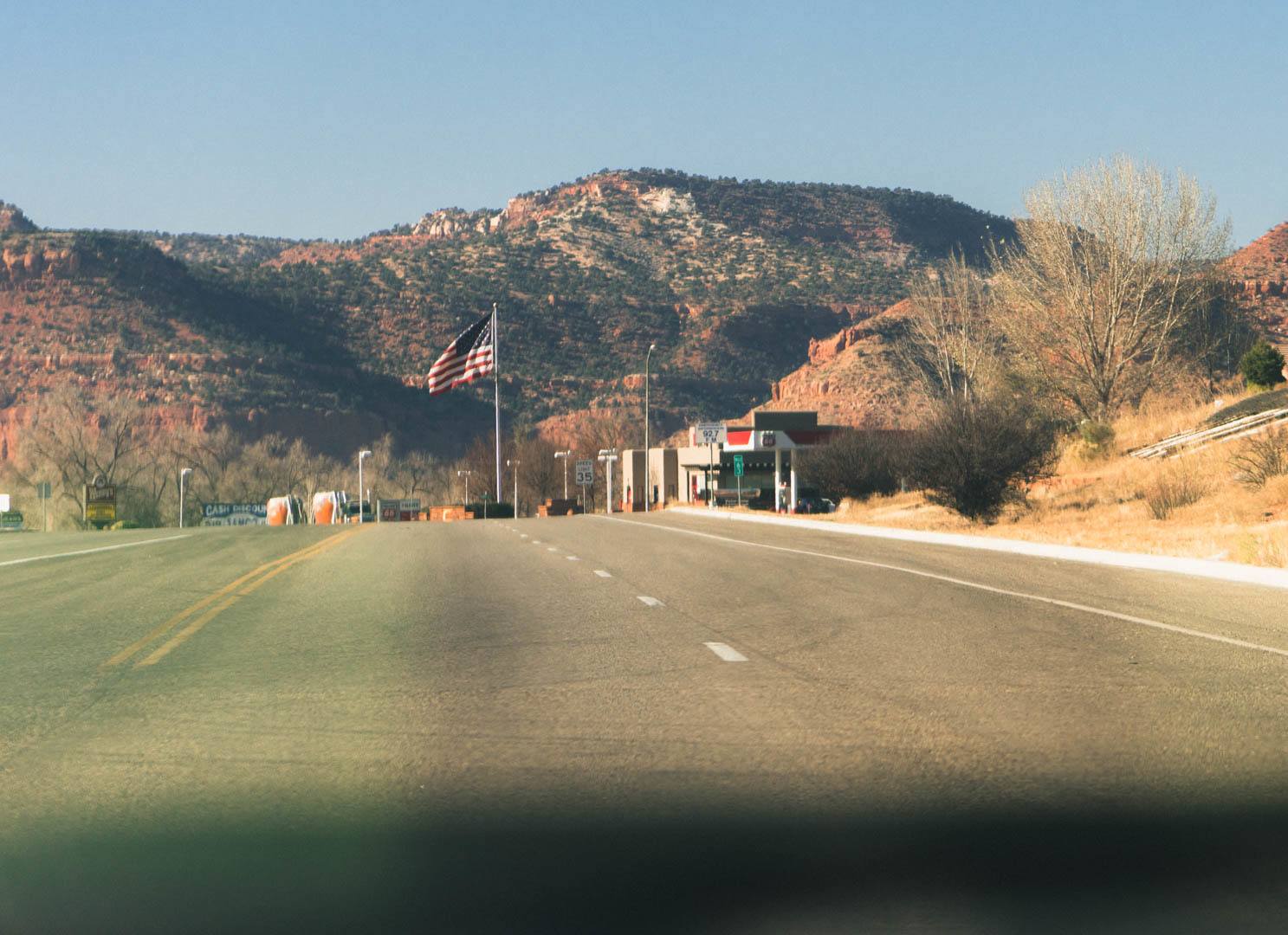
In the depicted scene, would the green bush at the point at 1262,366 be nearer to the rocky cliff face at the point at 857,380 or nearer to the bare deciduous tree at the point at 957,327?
the bare deciduous tree at the point at 957,327

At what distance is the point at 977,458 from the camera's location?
38.5 meters

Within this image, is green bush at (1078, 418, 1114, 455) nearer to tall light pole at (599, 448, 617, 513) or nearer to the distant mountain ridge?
tall light pole at (599, 448, 617, 513)

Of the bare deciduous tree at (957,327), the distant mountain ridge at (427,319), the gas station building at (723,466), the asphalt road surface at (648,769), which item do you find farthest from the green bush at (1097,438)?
the distant mountain ridge at (427,319)

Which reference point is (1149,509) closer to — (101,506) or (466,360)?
(466,360)

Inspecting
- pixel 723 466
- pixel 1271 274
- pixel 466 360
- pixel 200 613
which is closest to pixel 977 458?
pixel 200 613

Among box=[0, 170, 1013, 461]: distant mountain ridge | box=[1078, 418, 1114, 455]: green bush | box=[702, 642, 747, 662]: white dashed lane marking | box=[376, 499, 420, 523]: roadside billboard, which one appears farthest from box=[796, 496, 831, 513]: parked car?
box=[0, 170, 1013, 461]: distant mountain ridge

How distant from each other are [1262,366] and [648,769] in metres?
48.5

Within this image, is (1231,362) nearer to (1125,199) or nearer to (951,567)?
(1125,199)

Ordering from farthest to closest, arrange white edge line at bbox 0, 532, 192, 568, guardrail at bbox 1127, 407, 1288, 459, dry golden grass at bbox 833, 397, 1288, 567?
guardrail at bbox 1127, 407, 1288, 459, dry golden grass at bbox 833, 397, 1288, 567, white edge line at bbox 0, 532, 192, 568

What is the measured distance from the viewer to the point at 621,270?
166 metres

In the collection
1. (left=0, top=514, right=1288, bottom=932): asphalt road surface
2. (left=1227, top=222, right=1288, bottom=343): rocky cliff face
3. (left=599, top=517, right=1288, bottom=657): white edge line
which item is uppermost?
(left=1227, top=222, right=1288, bottom=343): rocky cliff face

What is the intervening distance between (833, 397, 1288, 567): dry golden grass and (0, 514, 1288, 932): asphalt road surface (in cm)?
1209

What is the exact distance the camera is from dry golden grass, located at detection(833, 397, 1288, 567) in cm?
2848

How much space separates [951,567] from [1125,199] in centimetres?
3517
